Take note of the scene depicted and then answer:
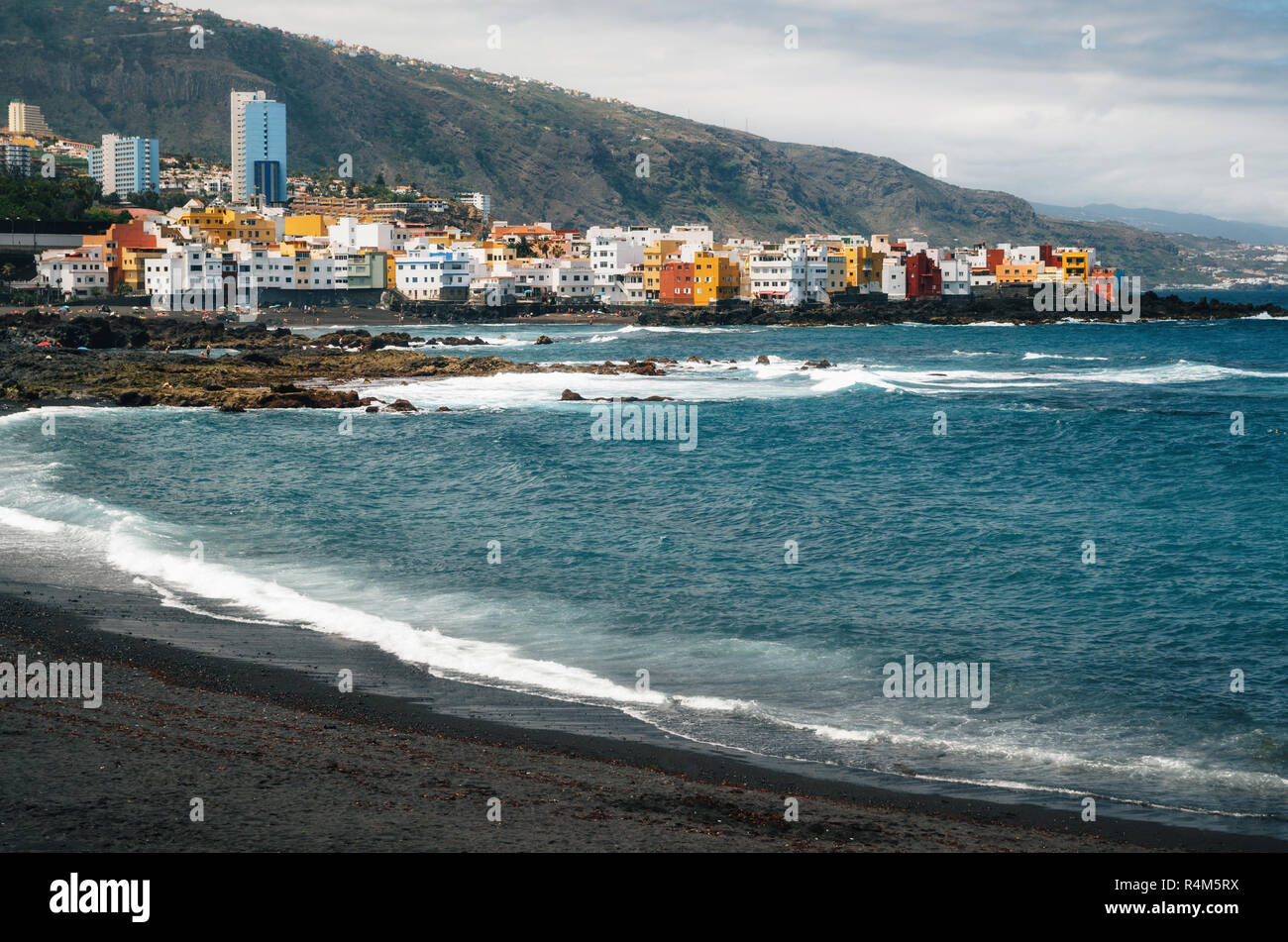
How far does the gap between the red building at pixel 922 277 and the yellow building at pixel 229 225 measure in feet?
217

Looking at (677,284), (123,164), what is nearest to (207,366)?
(677,284)

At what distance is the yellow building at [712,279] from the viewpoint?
111m

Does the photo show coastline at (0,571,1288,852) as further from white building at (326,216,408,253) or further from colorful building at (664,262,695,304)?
white building at (326,216,408,253)

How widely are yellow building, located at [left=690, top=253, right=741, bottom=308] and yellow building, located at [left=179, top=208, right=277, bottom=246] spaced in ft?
146

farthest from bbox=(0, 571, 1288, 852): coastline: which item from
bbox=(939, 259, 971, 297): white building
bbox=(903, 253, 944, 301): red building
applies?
bbox=(939, 259, 971, 297): white building

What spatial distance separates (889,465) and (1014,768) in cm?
1858

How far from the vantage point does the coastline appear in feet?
25.4

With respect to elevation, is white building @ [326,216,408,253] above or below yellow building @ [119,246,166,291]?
above

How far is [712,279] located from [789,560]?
9578cm

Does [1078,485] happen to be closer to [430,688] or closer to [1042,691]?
[1042,691]

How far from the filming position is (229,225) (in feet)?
388

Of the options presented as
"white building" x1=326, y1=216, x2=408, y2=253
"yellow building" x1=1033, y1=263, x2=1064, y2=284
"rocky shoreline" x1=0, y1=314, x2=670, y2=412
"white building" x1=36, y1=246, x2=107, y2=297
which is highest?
"white building" x1=326, y1=216, x2=408, y2=253

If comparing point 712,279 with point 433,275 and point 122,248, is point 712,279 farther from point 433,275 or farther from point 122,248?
point 122,248

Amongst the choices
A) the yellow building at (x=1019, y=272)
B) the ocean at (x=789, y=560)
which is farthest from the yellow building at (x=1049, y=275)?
the ocean at (x=789, y=560)
